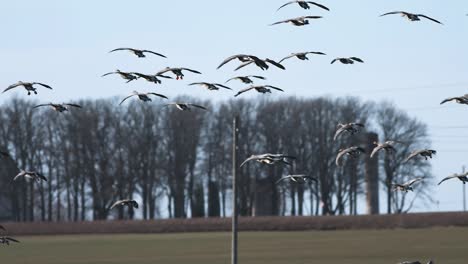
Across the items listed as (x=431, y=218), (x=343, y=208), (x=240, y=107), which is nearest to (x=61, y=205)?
(x=240, y=107)

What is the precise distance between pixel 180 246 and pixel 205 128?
66952 mm

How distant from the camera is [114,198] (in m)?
147

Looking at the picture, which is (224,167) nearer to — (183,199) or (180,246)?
(183,199)

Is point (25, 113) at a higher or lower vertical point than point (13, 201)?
higher

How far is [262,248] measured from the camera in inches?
3462

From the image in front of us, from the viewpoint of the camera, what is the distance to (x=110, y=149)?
15400 centimetres

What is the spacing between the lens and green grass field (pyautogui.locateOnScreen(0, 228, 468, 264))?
75.4 metres

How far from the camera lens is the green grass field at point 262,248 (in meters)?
75.4

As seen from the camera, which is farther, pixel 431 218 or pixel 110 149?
pixel 110 149

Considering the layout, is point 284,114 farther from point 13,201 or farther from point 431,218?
point 431,218

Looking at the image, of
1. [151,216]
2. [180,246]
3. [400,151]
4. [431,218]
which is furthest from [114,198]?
[180,246]

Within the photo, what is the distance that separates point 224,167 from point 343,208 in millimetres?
14786

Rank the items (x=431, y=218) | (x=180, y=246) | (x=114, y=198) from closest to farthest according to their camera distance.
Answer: (x=180, y=246)
(x=431, y=218)
(x=114, y=198)

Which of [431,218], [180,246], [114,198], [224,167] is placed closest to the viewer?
[180,246]
